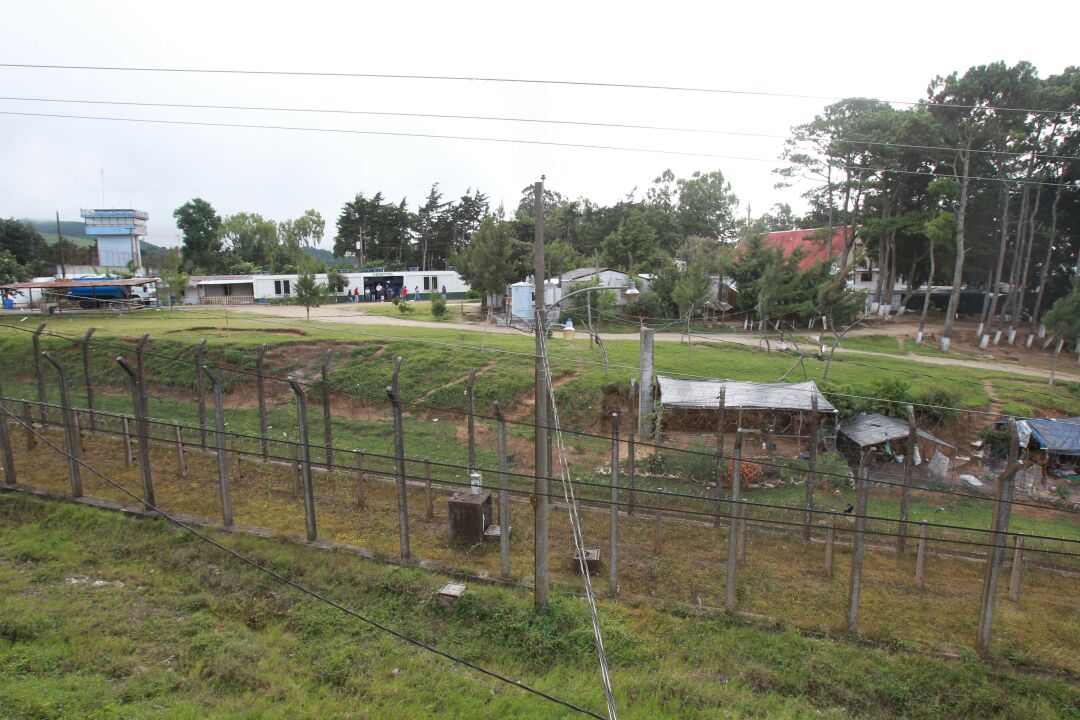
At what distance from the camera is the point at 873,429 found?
51.5 feet

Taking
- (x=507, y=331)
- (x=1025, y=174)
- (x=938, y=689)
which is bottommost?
(x=938, y=689)

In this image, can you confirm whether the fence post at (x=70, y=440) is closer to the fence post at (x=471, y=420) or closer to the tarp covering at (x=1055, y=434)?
the fence post at (x=471, y=420)

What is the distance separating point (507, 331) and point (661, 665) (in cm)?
2328

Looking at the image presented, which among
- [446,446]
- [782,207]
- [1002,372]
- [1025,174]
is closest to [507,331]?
[446,446]

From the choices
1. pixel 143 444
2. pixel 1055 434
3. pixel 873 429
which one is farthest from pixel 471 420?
pixel 1055 434

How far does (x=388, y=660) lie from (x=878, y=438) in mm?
13003

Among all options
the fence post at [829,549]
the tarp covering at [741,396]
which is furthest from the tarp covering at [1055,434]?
the fence post at [829,549]

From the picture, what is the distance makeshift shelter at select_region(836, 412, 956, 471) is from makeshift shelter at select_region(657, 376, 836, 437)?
698 mm

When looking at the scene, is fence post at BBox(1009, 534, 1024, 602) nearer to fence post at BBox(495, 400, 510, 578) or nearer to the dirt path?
fence post at BBox(495, 400, 510, 578)

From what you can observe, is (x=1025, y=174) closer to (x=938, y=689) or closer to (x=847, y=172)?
(x=847, y=172)

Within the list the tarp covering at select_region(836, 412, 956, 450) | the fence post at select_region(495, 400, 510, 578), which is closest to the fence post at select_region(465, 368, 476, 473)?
the fence post at select_region(495, 400, 510, 578)

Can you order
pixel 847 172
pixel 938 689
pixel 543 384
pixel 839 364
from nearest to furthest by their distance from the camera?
pixel 938 689, pixel 543 384, pixel 839 364, pixel 847 172

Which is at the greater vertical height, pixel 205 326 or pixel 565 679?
pixel 205 326

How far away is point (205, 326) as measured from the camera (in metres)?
26.4
